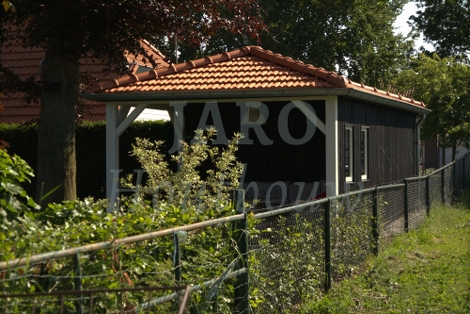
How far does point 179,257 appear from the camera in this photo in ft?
16.9

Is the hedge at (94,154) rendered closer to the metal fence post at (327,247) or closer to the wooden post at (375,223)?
the wooden post at (375,223)

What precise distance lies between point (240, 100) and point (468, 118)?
2028 centimetres

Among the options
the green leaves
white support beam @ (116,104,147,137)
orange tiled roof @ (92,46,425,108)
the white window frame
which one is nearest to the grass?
the white window frame

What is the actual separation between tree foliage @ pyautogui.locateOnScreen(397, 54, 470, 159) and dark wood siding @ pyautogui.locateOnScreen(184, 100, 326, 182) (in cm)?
1613

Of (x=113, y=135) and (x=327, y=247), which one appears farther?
(x=113, y=135)

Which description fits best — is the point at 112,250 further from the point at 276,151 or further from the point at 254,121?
the point at 276,151

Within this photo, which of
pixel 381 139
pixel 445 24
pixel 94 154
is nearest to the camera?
pixel 381 139

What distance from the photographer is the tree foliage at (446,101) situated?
105ft

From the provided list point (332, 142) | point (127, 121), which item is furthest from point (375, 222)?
point (127, 121)

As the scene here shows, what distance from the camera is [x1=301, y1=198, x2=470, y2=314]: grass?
27.0 ft

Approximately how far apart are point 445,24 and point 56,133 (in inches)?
1615

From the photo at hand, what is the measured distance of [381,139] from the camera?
18234 mm

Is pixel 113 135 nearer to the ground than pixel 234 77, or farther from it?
nearer to the ground

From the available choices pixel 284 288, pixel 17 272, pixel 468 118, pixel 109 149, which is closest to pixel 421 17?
pixel 468 118
